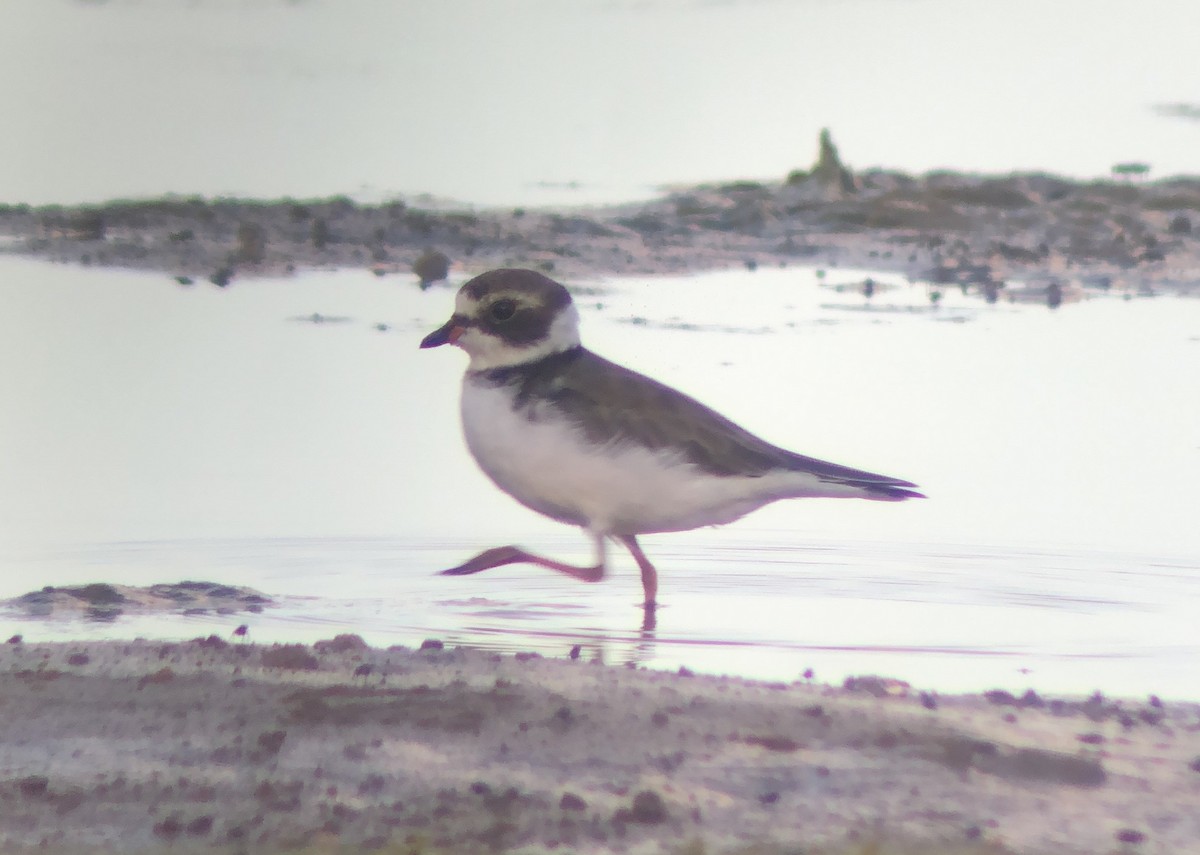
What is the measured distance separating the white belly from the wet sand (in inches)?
21.4

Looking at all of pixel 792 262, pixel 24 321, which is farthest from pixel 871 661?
pixel 24 321

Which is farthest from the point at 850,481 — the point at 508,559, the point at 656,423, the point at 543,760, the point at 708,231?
the point at 708,231

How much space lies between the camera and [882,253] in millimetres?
7078

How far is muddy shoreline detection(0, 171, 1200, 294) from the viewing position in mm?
6168

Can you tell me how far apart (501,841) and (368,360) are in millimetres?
3302

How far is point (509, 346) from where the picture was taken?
451 centimetres

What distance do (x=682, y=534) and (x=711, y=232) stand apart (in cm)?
152

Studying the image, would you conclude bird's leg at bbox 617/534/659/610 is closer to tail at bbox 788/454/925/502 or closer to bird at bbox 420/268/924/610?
bird at bbox 420/268/924/610

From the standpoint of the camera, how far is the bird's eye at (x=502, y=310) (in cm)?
453

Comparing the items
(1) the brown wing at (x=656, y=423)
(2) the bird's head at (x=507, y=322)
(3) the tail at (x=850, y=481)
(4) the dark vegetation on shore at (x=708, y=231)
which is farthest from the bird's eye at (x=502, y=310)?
(4) the dark vegetation on shore at (x=708, y=231)

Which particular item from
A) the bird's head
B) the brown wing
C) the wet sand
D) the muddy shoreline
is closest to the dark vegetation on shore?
the muddy shoreline

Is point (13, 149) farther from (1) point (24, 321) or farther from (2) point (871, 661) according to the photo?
→ (2) point (871, 661)

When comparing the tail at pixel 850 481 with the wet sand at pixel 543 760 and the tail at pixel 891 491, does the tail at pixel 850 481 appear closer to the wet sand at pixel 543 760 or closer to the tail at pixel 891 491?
the tail at pixel 891 491

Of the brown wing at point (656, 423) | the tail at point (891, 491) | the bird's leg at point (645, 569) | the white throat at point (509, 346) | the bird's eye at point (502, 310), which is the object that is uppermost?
the bird's eye at point (502, 310)
